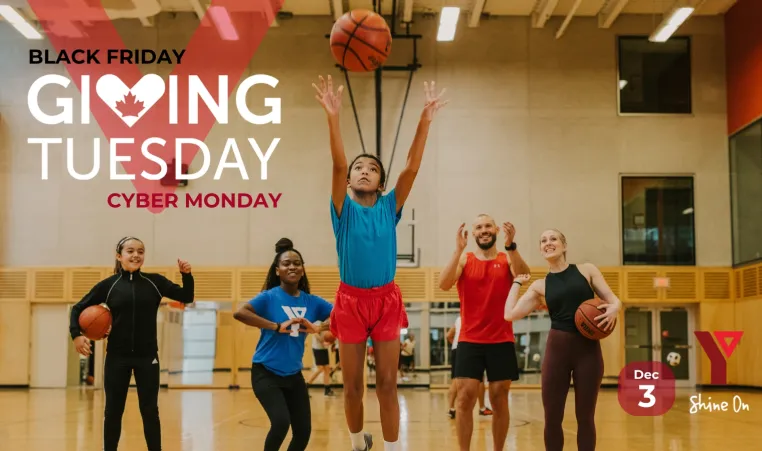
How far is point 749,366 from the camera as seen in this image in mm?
17188

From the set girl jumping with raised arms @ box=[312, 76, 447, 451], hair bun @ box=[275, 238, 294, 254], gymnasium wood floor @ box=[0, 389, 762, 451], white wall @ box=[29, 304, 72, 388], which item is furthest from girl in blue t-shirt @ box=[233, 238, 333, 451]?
white wall @ box=[29, 304, 72, 388]

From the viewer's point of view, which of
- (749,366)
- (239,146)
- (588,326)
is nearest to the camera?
(588,326)

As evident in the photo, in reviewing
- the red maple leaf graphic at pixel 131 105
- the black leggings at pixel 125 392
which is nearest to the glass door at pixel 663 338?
the red maple leaf graphic at pixel 131 105

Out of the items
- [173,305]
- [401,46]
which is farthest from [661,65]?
[173,305]

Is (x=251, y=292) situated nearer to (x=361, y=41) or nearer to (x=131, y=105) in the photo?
(x=131, y=105)

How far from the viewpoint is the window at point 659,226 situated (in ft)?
60.4

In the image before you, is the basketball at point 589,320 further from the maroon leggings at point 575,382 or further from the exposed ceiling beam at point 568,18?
the exposed ceiling beam at point 568,18

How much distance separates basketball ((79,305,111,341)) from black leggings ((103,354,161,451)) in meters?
0.19

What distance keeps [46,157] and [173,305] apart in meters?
4.49

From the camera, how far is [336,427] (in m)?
9.38

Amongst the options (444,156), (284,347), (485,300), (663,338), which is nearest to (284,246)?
(284,347)

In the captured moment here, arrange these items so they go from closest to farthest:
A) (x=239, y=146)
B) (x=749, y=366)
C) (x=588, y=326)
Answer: (x=588, y=326) → (x=749, y=366) → (x=239, y=146)

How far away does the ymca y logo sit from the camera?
58.8 ft

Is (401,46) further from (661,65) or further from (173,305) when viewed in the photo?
(173,305)
